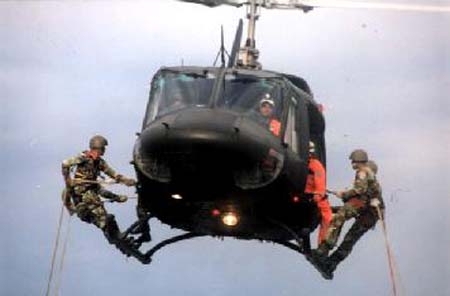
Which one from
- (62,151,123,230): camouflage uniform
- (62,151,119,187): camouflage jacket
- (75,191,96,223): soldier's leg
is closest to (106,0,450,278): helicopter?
(62,151,123,230): camouflage uniform

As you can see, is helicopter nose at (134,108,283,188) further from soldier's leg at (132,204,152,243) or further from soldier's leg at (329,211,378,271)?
soldier's leg at (329,211,378,271)

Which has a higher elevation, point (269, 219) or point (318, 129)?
point (318, 129)

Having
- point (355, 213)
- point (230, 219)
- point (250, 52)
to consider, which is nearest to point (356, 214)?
point (355, 213)

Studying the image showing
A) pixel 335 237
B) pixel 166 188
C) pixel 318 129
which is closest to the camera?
pixel 166 188

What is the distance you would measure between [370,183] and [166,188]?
3609 millimetres

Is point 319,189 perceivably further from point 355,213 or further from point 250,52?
point 250,52

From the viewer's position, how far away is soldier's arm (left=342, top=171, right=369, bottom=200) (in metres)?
13.2

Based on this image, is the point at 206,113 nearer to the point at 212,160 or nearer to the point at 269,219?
the point at 212,160

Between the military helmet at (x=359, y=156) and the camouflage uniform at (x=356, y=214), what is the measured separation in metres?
0.14

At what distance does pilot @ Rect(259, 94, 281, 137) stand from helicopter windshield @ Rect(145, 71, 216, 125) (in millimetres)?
804

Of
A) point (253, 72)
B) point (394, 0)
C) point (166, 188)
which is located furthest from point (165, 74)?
point (394, 0)

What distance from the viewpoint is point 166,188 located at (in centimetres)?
1147

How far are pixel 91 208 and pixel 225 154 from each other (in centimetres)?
392

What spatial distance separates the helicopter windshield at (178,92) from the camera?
473 inches
